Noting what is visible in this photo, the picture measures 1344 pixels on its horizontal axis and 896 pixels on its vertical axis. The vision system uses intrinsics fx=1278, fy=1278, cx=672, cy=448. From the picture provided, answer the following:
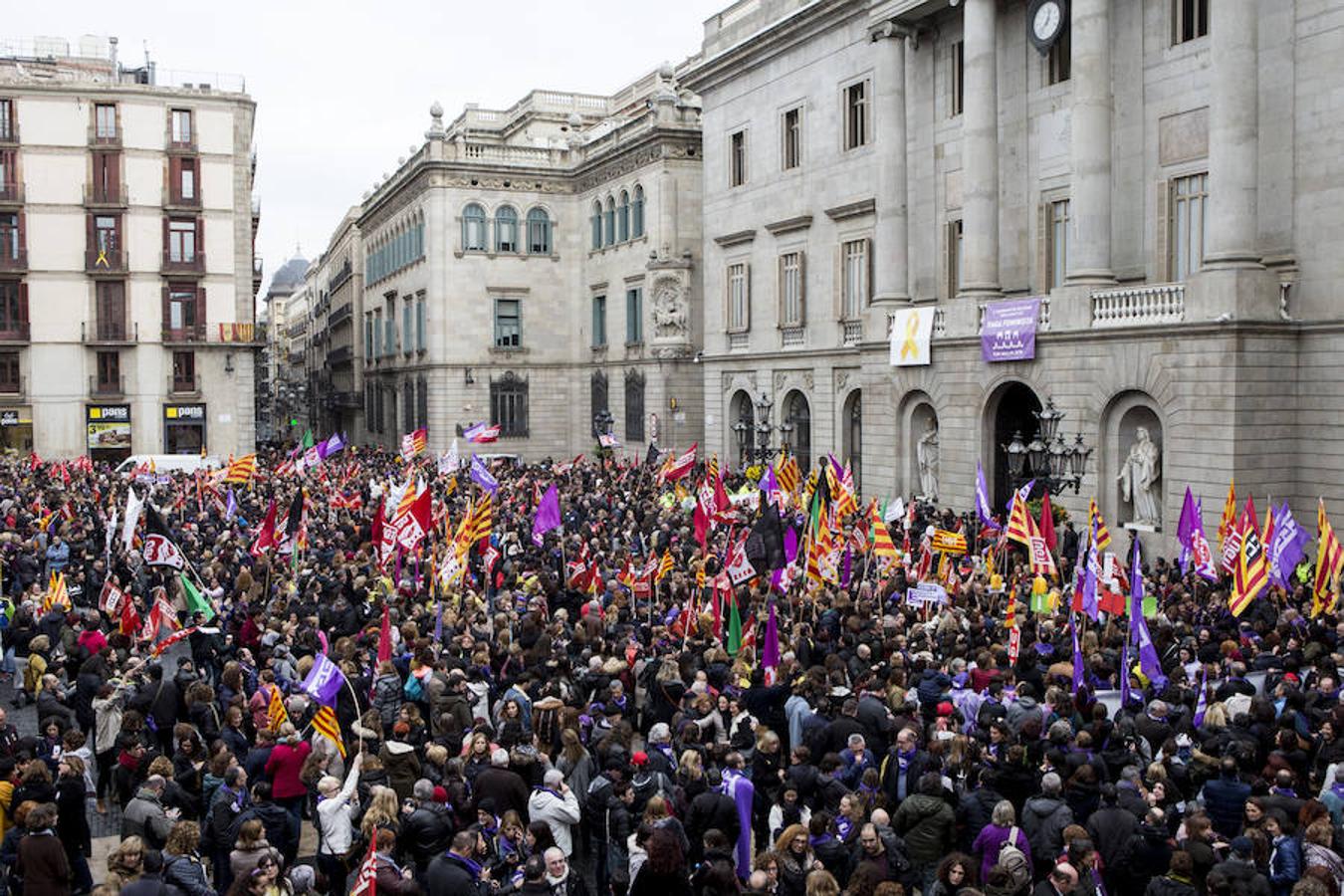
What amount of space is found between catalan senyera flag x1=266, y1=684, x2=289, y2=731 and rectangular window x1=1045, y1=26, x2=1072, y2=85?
25.1 metres

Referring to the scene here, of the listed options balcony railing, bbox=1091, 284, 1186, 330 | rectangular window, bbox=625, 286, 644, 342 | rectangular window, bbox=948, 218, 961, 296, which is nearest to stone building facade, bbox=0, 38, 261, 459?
rectangular window, bbox=625, 286, 644, 342

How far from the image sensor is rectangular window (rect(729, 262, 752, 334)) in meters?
44.4

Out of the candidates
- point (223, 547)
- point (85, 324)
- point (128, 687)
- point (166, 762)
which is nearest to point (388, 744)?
point (166, 762)

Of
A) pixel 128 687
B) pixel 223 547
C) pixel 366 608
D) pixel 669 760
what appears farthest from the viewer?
pixel 223 547

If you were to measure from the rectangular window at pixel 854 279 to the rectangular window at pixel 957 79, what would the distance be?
16.7ft

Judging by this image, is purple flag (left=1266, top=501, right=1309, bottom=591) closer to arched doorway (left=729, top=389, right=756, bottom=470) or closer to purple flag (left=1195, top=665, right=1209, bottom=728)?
purple flag (left=1195, top=665, right=1209, bottom=728)

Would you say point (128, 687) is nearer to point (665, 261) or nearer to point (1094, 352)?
point (1094, 352)

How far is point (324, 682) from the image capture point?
40.4 ft

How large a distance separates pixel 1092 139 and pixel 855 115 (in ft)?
35.8

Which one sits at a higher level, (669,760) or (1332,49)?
(1332,49)

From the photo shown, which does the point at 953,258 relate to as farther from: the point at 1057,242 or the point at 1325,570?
the point at 1325,570

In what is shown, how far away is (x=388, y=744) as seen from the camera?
1124 centimetres

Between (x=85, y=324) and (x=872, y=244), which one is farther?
(x=85, y=324)

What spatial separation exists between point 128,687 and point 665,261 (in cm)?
3794
